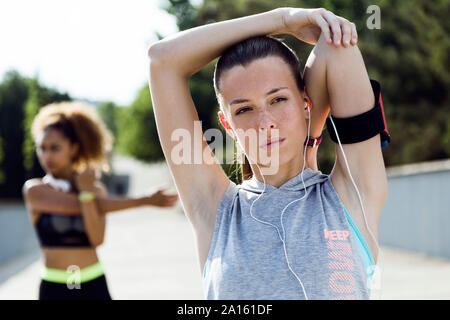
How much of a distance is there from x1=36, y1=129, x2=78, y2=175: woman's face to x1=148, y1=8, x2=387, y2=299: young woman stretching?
2.14m

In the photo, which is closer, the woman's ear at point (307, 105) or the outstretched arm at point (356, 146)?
the outstretched arm at point (356, 146)

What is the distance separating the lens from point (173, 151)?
1761 millimetres

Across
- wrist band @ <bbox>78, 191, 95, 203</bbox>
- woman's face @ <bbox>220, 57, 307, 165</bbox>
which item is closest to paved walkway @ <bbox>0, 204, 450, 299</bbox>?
wrist band @ <bbox>78, 191, 95, 203</bbox>

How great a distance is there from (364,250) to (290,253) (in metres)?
0.22

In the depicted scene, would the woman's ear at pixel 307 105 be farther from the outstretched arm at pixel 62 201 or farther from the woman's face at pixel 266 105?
the outstretched arm at pixel 62 201

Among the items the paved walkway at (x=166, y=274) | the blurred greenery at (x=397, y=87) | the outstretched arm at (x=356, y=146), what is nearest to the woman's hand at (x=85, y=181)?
the outstretched arm at (x=356, y=146)

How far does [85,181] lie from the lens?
3662 millimetres

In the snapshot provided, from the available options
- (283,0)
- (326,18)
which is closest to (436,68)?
(283,0)

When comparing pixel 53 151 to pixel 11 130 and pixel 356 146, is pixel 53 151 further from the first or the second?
pixel 11 130

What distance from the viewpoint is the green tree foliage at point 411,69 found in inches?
705

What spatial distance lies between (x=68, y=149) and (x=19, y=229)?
959 cm

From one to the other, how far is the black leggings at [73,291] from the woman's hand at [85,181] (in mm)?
627

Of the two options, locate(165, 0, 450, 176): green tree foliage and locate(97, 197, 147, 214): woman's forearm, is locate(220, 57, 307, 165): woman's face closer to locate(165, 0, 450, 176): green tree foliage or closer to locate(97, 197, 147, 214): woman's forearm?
locate(97, 197, 147, 214): woman's forearm

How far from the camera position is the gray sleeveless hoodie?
147 cm
